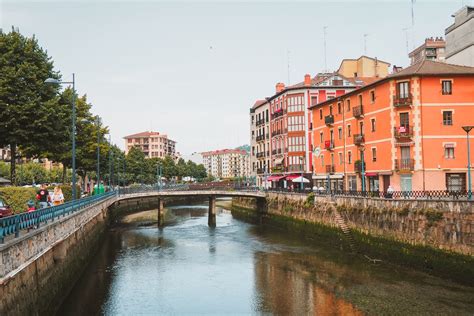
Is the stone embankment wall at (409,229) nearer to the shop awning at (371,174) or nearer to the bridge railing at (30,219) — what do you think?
the shop awning at (371,174)

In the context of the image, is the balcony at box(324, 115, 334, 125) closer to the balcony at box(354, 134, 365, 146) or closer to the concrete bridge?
the balcony at box(354, 134, 365, 146)

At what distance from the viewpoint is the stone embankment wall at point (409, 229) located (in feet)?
91.0

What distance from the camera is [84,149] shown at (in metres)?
67.6

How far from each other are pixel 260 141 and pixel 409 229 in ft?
212

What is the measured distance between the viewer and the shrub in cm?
2873

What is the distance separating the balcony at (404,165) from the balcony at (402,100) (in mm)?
5586

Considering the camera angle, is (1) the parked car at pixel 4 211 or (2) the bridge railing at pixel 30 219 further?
(1) the parked car at pixel 4 211

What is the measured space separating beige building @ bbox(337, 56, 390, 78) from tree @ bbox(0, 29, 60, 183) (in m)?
57.6

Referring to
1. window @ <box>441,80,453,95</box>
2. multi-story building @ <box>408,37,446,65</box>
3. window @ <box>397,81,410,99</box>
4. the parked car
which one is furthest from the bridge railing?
multi-story building @ <box>408,37,446,65</box>

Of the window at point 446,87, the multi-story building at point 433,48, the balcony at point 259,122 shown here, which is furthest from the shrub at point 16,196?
the multi-story building at point 433,48

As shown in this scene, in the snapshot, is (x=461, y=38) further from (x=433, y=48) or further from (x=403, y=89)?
(x=433, y=48)

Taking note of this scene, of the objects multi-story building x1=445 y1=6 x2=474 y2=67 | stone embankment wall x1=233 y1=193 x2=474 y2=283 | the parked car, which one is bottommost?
stone embankment wall x1=233 y1=193 x2=474 y2=283

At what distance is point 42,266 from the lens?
20375 mm

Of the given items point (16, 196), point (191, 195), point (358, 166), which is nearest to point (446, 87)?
point (358, 166)
